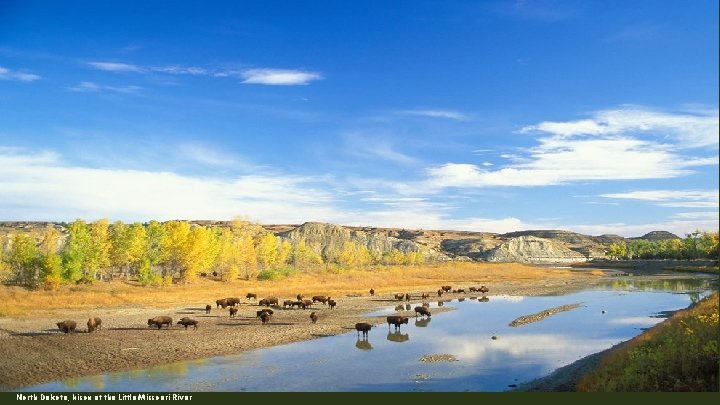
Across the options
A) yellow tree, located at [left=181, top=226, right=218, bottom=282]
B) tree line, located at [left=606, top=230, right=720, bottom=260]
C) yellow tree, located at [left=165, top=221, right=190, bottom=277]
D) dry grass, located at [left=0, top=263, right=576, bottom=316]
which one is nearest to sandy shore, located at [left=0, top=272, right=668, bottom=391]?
dry grass, located at [left=0, top=263, right=576, bottom=316]

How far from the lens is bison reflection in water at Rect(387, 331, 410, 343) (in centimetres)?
3525

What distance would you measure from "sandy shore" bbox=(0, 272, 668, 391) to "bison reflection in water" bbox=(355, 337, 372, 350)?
4053mm

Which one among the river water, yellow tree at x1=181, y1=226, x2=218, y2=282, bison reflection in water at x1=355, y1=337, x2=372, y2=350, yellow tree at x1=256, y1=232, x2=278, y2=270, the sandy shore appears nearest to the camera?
the river water

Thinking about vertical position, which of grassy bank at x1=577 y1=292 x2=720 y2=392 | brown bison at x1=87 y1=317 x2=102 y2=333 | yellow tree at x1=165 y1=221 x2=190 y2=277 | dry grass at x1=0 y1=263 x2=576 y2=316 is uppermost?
yellow tree at x1=165 y1=221 x2=190 y2=277

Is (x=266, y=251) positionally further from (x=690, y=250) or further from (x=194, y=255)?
(x=690, y=250)

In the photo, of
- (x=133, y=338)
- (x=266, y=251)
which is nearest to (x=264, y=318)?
(x=133, y=338)

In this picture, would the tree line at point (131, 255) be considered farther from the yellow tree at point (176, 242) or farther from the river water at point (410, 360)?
the river water at point (410, 360)

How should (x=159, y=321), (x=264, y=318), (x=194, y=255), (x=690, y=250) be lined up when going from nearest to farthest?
(x=159, y=321)
(x=264, y=318)
(x=194, y=255)
(x=690, y=250)

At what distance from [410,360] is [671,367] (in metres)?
14.0

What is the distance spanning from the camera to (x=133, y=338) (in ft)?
113

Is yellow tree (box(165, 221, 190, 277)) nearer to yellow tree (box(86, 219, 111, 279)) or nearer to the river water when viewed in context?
yellow tree (box(86, 219, 111, 279))

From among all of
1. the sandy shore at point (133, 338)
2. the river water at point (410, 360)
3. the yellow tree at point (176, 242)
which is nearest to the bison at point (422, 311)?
the river water at point (410, 360)

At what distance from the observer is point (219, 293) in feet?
229

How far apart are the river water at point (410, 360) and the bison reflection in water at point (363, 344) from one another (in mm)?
70
